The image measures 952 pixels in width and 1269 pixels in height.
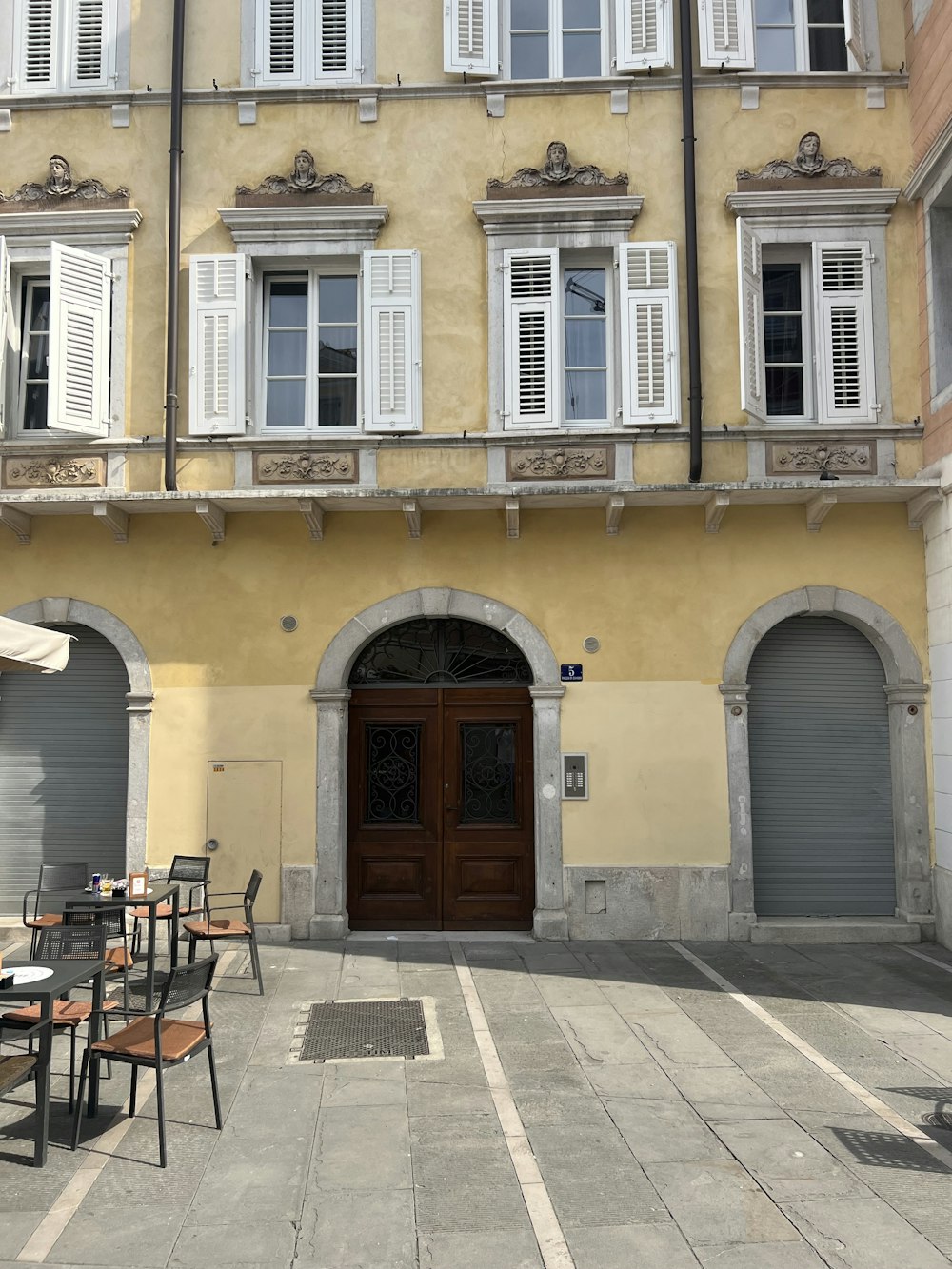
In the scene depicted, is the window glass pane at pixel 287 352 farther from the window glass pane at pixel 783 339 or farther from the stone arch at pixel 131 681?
the window glass pane at pixel 783 339

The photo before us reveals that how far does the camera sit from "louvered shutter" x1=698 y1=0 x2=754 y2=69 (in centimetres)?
1034

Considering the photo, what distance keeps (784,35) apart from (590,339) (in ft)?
13.0

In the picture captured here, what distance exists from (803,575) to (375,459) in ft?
14.9

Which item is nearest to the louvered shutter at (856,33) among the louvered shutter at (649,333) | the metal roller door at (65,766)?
the louvered shutter at (649,333)

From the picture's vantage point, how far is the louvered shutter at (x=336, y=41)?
10.6 meters

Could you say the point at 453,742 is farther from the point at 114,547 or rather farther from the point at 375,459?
the point at 114,547

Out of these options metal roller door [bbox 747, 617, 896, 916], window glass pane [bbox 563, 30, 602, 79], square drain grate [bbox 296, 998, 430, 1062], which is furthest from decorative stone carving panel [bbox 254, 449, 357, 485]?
square drain grate [bbox 296, 998, 430, 1062]

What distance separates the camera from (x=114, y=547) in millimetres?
10320

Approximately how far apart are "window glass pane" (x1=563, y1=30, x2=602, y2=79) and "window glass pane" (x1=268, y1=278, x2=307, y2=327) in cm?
363

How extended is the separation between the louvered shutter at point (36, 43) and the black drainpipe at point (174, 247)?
138 cm

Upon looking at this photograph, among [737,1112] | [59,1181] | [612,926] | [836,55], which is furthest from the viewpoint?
[836,55]

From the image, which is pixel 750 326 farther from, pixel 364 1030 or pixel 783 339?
pixel 364 1030

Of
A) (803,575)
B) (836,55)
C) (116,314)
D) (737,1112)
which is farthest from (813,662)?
(116,314)

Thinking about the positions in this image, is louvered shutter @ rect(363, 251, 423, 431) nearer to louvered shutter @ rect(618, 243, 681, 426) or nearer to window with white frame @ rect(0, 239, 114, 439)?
louvered shutter @ rect(618, 243, 681, 426)
